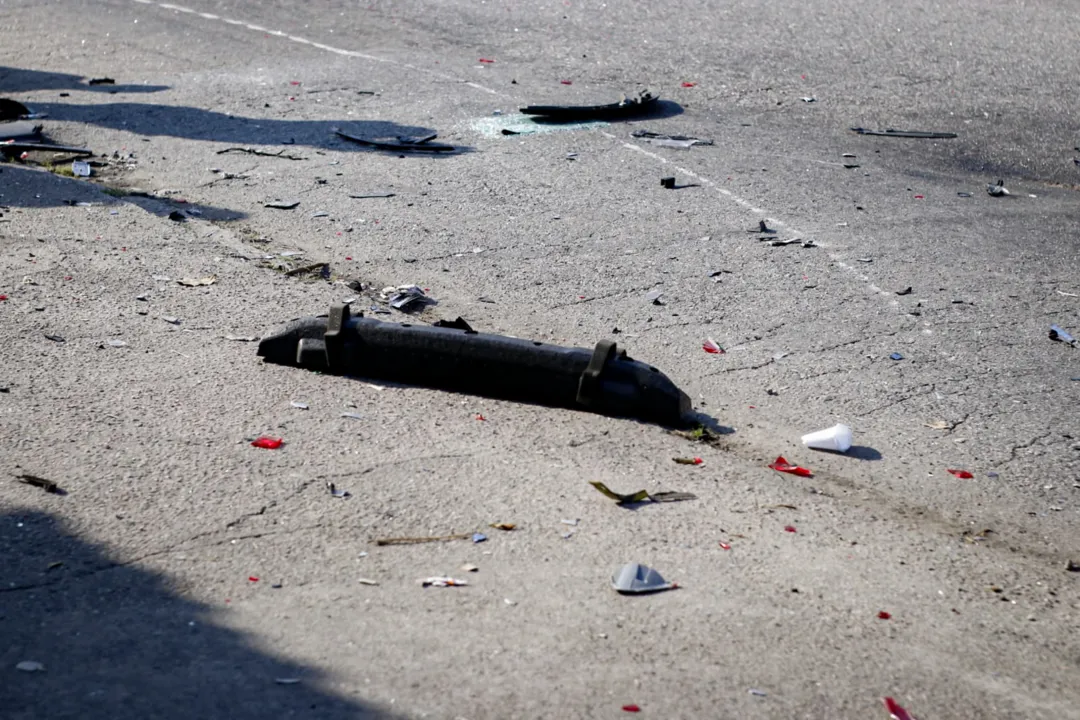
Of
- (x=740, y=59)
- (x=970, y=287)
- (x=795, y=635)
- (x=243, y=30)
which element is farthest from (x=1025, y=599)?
(x=243, y=30)

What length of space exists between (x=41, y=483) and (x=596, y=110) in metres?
7.28

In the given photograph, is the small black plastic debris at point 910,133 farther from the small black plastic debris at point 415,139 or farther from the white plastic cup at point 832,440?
the white plastic cup at point 832,440

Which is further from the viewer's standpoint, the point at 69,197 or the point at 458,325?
the point at 69,197

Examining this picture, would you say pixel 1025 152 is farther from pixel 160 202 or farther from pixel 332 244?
pixel 160 202

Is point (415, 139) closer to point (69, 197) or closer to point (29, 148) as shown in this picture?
point (69, 197)

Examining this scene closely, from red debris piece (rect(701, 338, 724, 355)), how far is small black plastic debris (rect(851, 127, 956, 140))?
504 cm

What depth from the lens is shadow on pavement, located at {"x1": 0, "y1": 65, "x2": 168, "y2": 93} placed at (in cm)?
1150

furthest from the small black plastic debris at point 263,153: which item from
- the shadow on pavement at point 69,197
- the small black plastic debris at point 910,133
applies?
the small black plastic debris at point 910,133

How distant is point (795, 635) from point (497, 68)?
32.0 feet

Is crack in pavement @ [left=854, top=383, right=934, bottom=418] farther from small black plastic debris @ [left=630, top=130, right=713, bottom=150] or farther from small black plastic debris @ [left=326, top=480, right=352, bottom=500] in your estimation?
small black plastic debris @ [left=630, top=130, right=713, bottom=150]

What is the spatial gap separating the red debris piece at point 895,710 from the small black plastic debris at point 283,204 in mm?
5917

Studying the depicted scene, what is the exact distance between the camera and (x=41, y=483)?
162 inches

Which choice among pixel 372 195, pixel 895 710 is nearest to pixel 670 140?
pixel 372 195

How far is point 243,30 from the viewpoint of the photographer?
14164 millimetres
